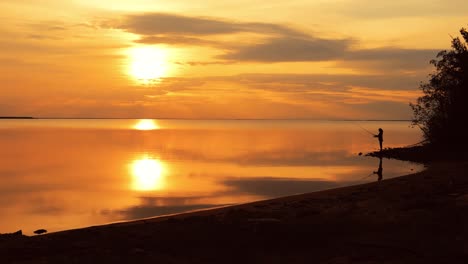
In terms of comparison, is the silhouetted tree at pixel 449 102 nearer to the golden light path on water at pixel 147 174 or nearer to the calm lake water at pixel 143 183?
the calm lake water at pixel 143 183

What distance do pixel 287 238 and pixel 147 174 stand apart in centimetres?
3311

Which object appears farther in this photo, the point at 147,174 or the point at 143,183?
the point at 147,174

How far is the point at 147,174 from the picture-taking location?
45.0 metres

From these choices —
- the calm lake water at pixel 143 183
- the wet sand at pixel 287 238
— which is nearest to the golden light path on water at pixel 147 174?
the calm lake water at pixel 143 183

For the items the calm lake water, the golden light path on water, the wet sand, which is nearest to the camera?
the wet sand

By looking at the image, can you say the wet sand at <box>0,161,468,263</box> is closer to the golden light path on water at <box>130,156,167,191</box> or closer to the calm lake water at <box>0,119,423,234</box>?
the calm lake water at <box>0,119,423,234</box>

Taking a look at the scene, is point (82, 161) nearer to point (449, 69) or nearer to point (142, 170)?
point (142, 170)

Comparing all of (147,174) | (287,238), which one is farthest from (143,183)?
(287,238)

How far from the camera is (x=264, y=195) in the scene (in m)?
31.7

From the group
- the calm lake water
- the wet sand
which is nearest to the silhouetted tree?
the calm lake water

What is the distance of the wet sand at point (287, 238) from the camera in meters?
11.5

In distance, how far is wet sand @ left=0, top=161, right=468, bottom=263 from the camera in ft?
37.6

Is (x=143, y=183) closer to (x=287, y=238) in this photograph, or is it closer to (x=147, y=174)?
(x=147, y=174)

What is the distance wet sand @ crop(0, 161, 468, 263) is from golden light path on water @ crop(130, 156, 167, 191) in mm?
20410
